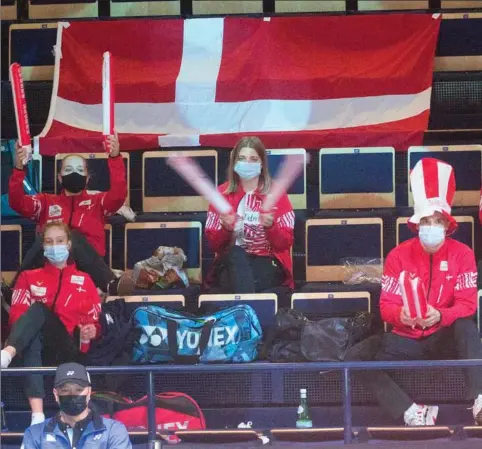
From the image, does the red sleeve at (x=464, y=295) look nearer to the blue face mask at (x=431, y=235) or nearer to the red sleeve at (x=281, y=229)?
the blue face mask at (x=431, y=235)

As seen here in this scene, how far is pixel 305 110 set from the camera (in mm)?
7996

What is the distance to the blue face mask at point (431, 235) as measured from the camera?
20.0 feet

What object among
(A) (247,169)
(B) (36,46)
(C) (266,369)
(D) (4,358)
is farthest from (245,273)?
(B) (36,46)

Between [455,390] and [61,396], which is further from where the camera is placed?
[455,390]

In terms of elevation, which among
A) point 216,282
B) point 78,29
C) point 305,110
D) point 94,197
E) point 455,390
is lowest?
point 455,390

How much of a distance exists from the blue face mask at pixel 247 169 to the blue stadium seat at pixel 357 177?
0.72m

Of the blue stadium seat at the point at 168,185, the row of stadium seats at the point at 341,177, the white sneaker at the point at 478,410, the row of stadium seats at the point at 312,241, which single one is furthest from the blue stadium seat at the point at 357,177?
the white sneaker at the point at 478,410

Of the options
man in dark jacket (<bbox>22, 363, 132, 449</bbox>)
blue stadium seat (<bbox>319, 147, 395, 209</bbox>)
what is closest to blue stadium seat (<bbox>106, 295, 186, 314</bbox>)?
man in dark jacket (<bbox>22, 363, 132, 449</bbox>)

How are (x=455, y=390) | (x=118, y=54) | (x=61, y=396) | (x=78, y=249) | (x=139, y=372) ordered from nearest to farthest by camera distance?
(x=61, y=396), (x=139, y=372), (x=455, y=390), (x=78, y=249), (x=118, y=54)

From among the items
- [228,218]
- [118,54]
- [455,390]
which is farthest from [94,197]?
[455,390]

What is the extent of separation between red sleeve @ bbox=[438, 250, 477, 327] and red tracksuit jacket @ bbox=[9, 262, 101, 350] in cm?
163

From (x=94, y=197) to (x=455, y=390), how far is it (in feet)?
7.10

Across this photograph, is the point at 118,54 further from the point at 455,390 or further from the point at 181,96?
the point at 455,390

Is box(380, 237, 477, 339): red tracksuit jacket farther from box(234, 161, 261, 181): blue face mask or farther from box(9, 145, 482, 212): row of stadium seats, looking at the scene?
box(9, 145, 482, 212): row of stadium seats
